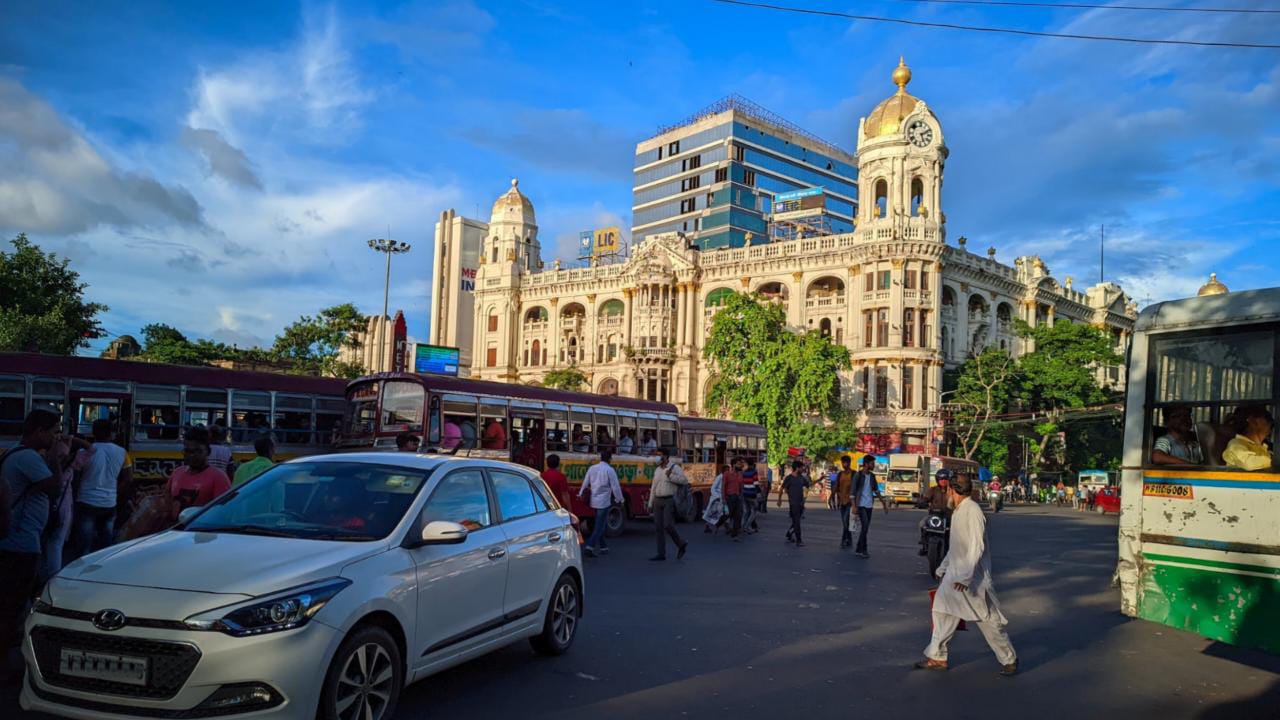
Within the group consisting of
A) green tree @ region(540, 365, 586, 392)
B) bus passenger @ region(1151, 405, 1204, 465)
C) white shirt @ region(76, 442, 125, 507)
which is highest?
green tree @ region(540, 365, 586, 392)

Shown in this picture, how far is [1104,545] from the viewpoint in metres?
23.5

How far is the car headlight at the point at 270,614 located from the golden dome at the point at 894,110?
59177 millimetres

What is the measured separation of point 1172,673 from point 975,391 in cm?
4950

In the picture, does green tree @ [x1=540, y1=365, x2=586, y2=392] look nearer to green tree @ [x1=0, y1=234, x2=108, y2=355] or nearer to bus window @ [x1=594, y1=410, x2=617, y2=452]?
green tree @ [x1=0, y1=234, x2=108, y2=355]

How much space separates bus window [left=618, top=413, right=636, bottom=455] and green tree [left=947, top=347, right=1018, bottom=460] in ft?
115

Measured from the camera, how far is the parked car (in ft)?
141

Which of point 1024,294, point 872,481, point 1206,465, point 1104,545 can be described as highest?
point 1024,294

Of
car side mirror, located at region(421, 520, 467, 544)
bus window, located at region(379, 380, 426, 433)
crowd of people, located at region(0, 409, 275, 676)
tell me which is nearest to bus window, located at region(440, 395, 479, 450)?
bus window, located at region(379, 380, 426, 433)

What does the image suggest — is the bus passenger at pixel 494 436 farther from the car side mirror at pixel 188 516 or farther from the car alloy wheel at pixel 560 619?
the car side mirror at pixel 188 516

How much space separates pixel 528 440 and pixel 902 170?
44249mm

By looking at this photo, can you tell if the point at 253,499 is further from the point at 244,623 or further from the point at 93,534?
the point at 93,534

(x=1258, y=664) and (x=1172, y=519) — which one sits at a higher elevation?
(x=1172, y=519)

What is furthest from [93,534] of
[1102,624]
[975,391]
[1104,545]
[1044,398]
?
[1044,398]

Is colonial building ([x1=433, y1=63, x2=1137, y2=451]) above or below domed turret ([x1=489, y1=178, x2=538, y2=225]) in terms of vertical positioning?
below
